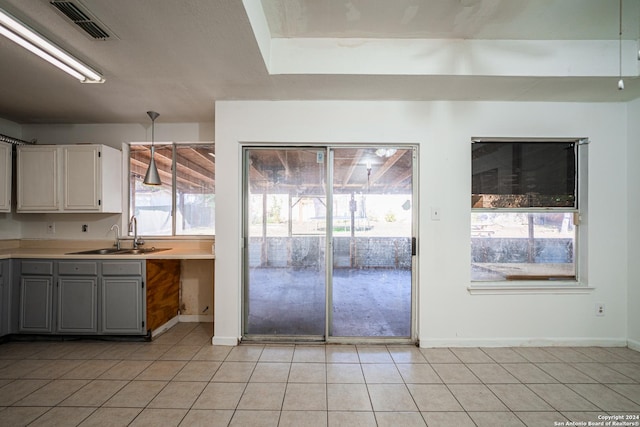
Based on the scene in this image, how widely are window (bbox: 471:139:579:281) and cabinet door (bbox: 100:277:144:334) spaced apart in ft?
12.1

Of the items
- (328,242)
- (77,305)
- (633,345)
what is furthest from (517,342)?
(77,305)

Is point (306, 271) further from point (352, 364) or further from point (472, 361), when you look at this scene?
point (472, 361)

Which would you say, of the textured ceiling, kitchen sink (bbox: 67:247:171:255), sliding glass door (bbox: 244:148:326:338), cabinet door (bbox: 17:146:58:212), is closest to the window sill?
sliding glass door (bbox: 244:148:326:338)

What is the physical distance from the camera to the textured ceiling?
1852mm

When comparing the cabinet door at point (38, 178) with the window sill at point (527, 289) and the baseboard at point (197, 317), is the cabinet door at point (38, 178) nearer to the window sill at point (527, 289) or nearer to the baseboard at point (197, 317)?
the baseboard at point (197, 317)

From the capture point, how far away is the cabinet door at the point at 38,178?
11.0ft

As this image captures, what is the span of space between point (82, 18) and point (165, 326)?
3107 mm

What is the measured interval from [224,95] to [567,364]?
13.9 feet

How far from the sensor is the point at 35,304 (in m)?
3.06

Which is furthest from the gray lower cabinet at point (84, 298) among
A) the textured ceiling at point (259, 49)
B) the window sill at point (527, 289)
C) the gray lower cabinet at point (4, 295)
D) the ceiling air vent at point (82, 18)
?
the window sill at point (527, 289)

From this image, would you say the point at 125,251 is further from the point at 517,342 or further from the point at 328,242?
the point at 517,342

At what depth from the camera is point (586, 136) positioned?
300cm

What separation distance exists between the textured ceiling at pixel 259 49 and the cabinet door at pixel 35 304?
1980 millimetres

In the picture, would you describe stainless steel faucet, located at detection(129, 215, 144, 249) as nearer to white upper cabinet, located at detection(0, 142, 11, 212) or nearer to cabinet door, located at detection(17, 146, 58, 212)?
cabinet door, located at detection(17, 146, 58, 212)
